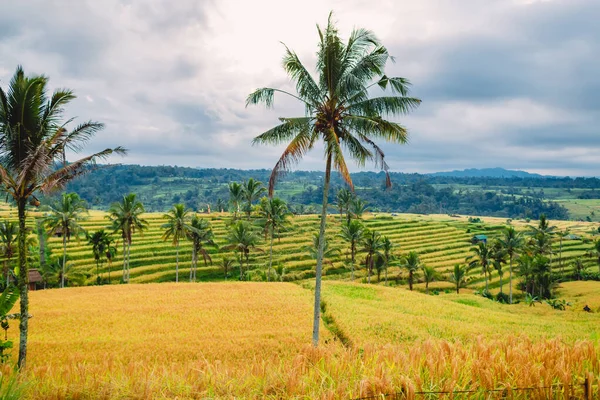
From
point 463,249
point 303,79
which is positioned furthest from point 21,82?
point 463,249

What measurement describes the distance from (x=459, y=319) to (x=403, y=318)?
553cm

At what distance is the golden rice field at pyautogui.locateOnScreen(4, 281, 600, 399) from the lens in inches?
204

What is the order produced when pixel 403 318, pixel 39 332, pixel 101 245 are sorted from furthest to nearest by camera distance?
pixel 101 245, pixel 403 318, pixel 39 332

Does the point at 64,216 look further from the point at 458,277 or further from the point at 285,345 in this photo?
the point at 458,277

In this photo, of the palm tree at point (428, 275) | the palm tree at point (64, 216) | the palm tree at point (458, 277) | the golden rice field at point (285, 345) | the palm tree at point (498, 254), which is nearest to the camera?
the golden rice field at point (285, 345)

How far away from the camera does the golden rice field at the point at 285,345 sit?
518cm

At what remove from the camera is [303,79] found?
17219 millimetres

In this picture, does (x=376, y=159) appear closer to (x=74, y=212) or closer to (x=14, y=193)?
(x=14, y=193)

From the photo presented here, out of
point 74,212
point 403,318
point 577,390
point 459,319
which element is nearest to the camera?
point 577,390

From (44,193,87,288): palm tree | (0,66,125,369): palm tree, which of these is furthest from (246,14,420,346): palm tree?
(44,193,87,288): palm tree

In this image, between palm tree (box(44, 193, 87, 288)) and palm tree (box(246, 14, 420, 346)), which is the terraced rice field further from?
palm tree (box(246, 14, 420, 346))

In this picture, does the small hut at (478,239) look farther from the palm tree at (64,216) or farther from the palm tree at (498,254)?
the palm tree at (64,216)

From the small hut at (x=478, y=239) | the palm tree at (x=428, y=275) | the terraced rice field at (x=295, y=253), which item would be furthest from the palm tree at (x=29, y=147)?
the small hut at (x=478, y=239)

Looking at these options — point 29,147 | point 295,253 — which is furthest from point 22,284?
point 295,253
